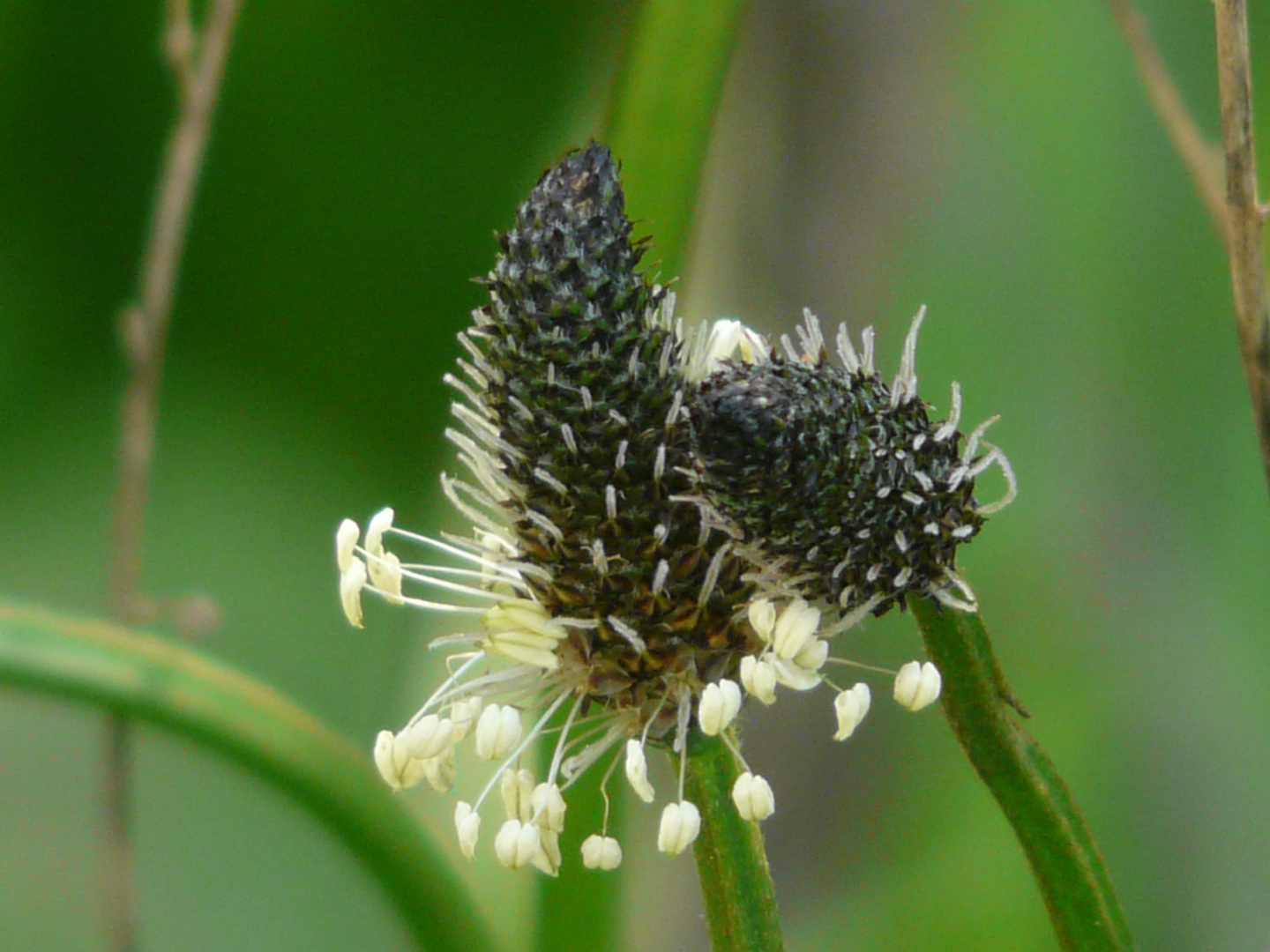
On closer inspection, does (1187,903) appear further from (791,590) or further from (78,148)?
(78,148)

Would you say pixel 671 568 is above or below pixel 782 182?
below

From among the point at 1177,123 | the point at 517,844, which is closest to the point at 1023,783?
the point at 517,844

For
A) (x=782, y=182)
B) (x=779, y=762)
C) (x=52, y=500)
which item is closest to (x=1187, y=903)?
(x=779, y=762)

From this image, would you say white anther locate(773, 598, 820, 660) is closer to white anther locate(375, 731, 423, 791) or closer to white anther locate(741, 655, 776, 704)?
white anther locate(741, 655, 776, 704)

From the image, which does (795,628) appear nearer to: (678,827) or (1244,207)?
(678,827)

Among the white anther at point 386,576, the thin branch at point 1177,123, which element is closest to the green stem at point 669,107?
the thin branch at point 1177,123

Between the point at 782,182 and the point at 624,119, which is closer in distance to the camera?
the point at 624,119

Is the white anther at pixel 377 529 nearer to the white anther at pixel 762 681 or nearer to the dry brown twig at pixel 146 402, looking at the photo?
the white anther at pixel 762 681
